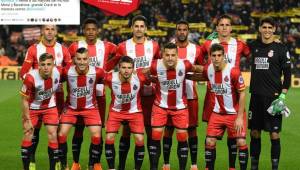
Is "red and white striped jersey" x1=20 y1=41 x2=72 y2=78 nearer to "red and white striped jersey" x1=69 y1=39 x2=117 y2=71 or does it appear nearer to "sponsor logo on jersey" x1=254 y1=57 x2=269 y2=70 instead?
"red and white striped jersey" x1=69 y1=39 x2=117 y2=71

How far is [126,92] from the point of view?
9.54m

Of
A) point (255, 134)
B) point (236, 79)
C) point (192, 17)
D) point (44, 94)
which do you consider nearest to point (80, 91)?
point (44, 94)

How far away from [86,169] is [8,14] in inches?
109

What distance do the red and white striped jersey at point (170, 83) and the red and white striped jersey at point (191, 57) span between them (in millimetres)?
357

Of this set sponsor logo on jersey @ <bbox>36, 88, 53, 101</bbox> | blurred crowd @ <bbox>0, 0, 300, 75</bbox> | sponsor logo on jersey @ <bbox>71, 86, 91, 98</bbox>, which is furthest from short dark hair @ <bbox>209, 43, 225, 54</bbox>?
blurred crowd @ <bbox>0, 0, 300, 75</bbox>

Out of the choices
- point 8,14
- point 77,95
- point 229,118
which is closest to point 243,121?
point 229,118

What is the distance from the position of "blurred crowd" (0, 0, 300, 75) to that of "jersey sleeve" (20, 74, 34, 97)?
19.1 m

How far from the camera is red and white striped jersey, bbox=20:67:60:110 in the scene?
938 cm

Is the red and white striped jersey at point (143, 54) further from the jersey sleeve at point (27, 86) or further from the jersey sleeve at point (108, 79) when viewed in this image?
the jersey sleeve at point (27, 86)

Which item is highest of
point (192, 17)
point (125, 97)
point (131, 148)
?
point (192, 17)

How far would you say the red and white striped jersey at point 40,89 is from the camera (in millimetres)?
9383

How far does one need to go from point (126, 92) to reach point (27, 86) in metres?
1.40

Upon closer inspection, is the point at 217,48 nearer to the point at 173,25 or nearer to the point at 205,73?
the point at 205,73

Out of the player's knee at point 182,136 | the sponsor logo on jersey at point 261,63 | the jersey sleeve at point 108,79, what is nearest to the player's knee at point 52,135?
the jersey sleeve at point 108,79
